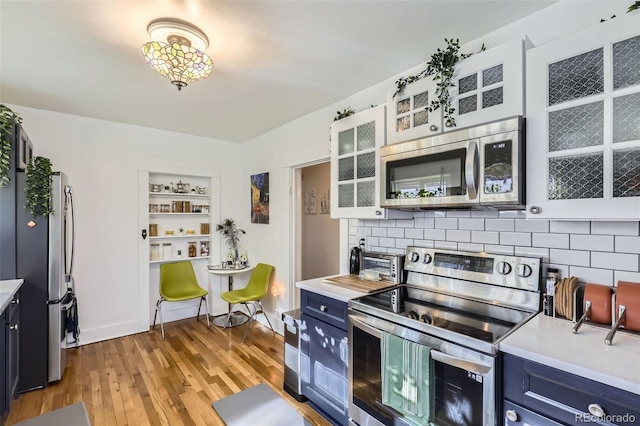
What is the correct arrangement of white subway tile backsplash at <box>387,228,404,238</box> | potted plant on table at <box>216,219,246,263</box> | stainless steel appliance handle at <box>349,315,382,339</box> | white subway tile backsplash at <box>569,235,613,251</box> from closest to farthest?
white subway tile backsplash at <box>569,235,613,251</box>, stainless steel appliance handle at <box>349,315,382,339</box>, white subway tile backsplash at <box>387,228,404,238</box>, potted plant on table at <box>216,219,246,263</box>

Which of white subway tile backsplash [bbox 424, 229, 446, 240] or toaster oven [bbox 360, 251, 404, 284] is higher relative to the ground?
white subway tile backsplash [bbox 424, 229, 446, 240]

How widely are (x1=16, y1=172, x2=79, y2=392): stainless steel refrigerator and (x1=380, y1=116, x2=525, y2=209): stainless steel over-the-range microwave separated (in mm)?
2813

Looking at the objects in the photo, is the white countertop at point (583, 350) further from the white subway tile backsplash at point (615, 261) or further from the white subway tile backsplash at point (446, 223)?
the white subway tile backsplash at point (446, 223)

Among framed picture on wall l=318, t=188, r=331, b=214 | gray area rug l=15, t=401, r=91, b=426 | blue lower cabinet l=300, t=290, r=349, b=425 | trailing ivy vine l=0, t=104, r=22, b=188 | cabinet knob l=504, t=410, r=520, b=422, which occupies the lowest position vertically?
blue lower cabinet l=300, t=290, r=349, b=425

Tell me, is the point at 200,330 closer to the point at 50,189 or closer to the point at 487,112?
the point at 50,189

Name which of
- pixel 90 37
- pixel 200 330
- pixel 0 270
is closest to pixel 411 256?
pixel 90 37

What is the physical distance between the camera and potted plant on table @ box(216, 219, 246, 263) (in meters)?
4.56

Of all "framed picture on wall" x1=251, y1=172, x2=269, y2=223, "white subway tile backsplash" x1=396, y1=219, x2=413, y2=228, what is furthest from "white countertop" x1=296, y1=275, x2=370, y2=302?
Answer: "framed picture on wall" x1=251, y1=172, x2=269, y2=223

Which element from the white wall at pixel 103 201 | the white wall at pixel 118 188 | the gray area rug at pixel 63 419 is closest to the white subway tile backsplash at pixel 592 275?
the white wall at pixel 118 188

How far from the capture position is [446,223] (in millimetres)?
2176

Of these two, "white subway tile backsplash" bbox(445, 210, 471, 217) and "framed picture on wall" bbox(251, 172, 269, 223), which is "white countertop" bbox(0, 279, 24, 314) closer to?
"framed picture on wall" bbox(251, 172, 269, 223)

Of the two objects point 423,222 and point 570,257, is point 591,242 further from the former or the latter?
point 423,222

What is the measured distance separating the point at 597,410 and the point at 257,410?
1.22 metres

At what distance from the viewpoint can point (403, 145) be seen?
2.03 meters
